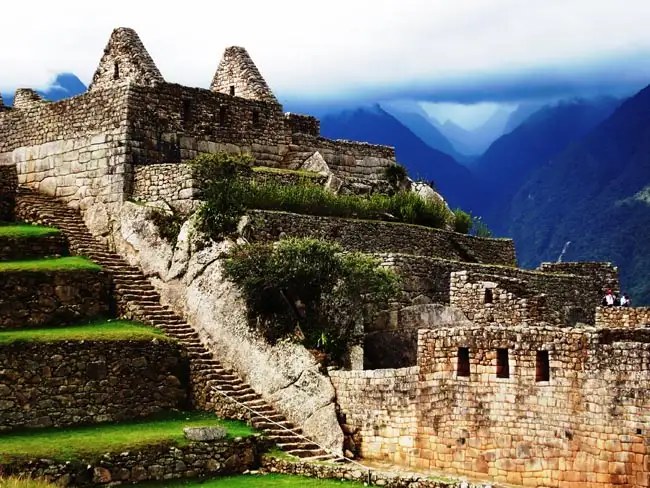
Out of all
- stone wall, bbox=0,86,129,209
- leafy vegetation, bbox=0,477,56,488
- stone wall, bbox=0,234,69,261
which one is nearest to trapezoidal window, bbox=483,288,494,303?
stone wall, bbox=0,86,129,209

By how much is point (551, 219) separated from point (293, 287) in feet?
135

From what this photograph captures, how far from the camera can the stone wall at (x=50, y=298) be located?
29.5 meters

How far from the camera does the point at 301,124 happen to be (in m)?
41.5

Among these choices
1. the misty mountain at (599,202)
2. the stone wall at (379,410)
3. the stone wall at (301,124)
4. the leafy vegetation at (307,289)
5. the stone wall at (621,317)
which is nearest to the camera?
the stone wall at (379,410)

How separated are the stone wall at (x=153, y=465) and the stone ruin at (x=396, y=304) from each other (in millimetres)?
2043

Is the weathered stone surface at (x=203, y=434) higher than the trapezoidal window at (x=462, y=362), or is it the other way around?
the trapezoidal window at (x=462, y=362)

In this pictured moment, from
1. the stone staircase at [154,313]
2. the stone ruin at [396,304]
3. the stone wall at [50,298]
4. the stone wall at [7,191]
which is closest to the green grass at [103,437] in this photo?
the stone staircase at [154,313]

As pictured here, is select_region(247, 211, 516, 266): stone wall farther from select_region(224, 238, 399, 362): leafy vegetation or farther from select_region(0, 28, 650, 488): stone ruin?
select_region(224, 238, 399, 362): leafy vegetation

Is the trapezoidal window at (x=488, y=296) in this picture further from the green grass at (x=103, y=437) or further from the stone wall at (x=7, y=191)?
the stone wall at (x=7, y=191)

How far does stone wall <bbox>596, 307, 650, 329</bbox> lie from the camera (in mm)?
33094

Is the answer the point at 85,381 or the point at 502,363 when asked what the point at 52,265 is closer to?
the point at 85,381

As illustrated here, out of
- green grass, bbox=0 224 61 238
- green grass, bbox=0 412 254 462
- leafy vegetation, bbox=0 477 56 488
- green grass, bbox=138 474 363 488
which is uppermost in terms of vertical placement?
green grass, bbox=0 224 61 238

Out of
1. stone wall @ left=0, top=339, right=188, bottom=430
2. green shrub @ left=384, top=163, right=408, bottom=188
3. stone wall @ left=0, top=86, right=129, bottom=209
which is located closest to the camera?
stone wall @ left=0, top=339, right=188, bottom=430

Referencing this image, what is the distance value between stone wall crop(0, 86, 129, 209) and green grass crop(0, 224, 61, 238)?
202cm
